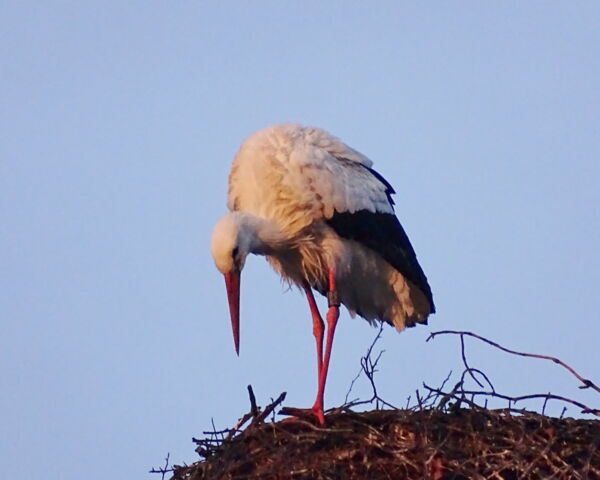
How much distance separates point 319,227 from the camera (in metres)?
8.89

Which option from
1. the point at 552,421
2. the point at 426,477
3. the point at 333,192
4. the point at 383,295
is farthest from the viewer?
the point at 383,295

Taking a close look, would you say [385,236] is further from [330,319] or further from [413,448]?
[413,448]

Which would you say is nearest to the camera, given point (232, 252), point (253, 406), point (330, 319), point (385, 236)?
point (253, 406)

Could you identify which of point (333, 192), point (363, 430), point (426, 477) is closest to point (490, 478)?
point (426, 477)

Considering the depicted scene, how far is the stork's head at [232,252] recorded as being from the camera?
8.34 metres

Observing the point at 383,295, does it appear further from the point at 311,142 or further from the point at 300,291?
the point at 311,142

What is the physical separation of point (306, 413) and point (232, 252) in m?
1.13

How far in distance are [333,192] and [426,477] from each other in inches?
95.1

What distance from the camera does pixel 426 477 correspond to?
675 cm

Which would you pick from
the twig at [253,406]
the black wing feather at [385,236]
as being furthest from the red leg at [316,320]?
the twig at [253,406]

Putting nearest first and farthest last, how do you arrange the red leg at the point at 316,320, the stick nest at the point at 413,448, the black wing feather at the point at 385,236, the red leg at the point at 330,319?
the stick nest at the point at 413,448 < the red leg at the point at 330,319 < the black wing feather at the point at 385,236 < the red leg at the point at 316,320

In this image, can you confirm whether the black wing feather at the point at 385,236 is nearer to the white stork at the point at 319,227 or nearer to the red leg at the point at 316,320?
the white stork at the point at 319,227

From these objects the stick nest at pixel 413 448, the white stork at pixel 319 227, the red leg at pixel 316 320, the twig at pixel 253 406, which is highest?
the white stork at pixel 319 227

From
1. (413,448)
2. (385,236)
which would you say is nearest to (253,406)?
(413,448)
